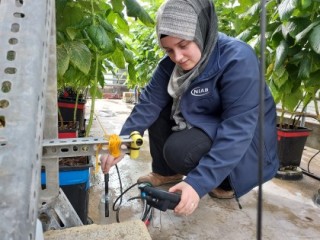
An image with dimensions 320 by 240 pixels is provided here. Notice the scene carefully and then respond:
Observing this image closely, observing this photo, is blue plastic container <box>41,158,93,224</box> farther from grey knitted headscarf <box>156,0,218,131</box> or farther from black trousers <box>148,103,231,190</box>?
grey knitted headscarf <box>156,0,218,131</box>

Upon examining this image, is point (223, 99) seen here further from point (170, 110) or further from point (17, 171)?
point (17, 171)

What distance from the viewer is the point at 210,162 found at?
776mm

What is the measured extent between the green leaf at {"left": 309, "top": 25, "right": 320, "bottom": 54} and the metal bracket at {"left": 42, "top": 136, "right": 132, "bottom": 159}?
837mm

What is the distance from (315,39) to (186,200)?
737 millimetres

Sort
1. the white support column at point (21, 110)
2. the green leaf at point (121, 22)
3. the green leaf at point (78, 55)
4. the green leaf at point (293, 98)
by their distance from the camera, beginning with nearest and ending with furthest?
the white support column at point (21, 110), the green leaf at point (78, 55), the green leaf at point (121, 22), the green leaf at point (293, 98)

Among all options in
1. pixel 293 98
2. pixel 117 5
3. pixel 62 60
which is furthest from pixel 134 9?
pixel 293 98

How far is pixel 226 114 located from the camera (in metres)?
0.88

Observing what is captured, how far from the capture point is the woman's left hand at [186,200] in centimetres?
67

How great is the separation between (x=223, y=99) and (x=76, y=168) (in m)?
0.53

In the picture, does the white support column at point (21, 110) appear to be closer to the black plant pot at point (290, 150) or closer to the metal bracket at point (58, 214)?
the metal bracket at point (58, 214)

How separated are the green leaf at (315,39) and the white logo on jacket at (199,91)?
0.41m

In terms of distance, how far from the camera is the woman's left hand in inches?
26.3

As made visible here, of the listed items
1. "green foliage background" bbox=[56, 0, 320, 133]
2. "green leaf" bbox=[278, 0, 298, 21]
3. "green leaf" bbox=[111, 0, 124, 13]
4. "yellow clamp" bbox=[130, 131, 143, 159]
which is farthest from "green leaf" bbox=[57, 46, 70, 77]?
"green leaf" bbox=[278, 0, 298, 21]

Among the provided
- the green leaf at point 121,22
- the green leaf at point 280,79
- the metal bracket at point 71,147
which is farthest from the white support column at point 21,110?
the green leaf at point 280,79
